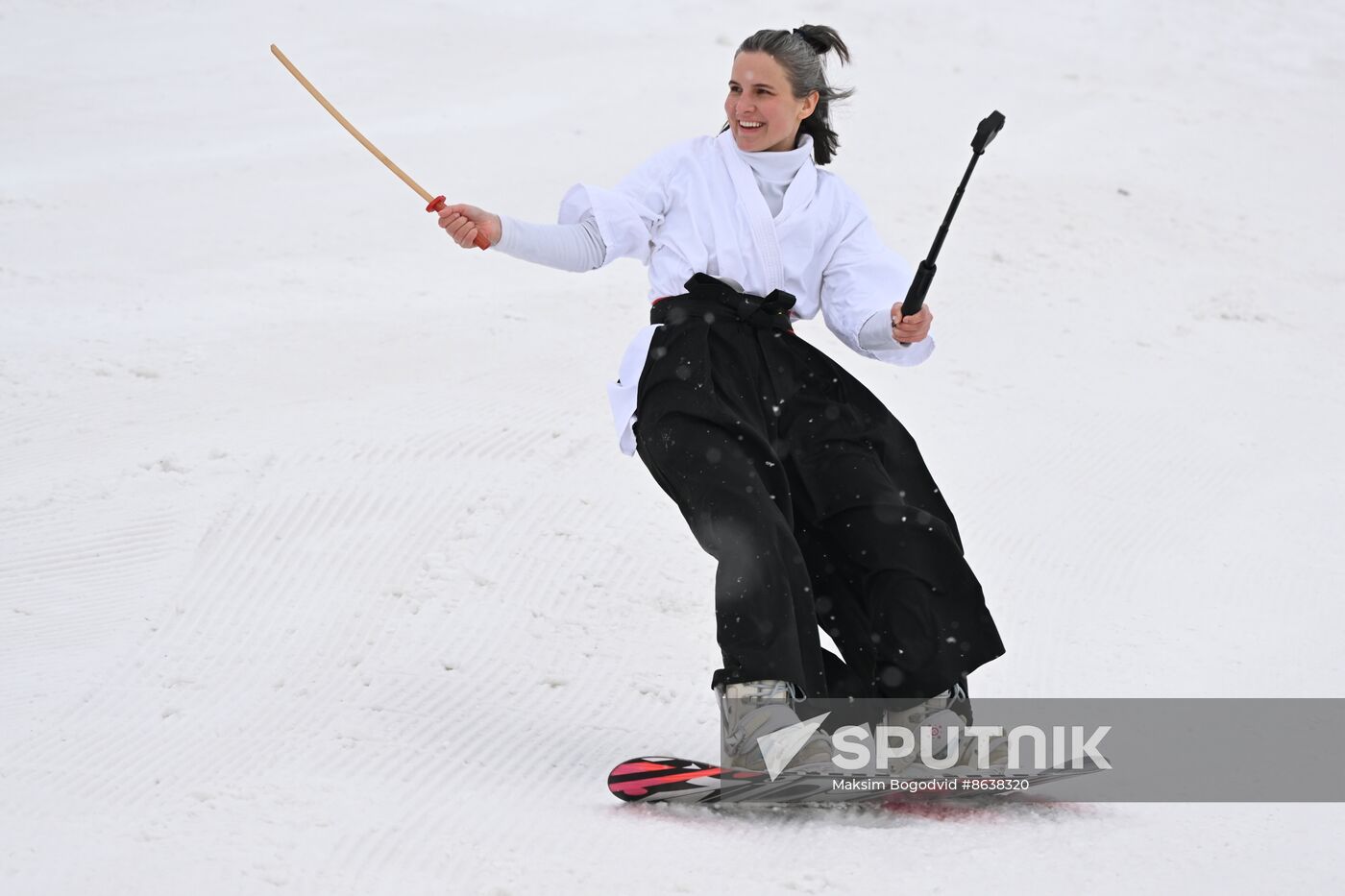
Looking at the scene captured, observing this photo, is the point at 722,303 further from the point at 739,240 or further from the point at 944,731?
the point at 944,731

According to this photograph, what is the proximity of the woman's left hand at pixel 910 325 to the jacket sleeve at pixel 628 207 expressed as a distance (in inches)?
22.6

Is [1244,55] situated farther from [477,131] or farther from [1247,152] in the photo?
[477,131]

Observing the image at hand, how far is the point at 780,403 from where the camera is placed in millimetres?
3098

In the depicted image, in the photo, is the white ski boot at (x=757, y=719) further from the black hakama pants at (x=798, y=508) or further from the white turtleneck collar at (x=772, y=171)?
the white turtleneck collar at (x=772, y=171)

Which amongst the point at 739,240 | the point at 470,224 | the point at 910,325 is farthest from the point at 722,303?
the point at 470,224

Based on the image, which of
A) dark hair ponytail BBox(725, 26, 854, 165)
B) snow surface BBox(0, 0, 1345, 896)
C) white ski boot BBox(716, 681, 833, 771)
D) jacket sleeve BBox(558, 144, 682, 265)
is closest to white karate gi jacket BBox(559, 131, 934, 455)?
jacket sleeve BBox(558, 144, 682, 265)

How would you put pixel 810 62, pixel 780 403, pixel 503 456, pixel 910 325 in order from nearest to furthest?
1. pixel 910 325
2. pixel 780 403
3. pixel 810 62
4. pixel 503 456

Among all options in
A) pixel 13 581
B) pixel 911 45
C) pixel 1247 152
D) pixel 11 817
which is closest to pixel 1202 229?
pixel 1247 152

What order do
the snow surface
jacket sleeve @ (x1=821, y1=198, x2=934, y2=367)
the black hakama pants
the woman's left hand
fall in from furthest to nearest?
jacket sleeve @ (x1=821, y1=198, x2=934, y2=367) < the woman's left hand < the black hakama pants < the snow surface

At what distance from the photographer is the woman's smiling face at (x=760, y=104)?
3164 mm

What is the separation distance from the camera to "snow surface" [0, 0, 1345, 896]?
265 centimetres

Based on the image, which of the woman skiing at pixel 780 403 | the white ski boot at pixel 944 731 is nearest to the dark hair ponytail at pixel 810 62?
the woman skiing at pixel 780 403

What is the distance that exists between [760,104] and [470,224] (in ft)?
2.28

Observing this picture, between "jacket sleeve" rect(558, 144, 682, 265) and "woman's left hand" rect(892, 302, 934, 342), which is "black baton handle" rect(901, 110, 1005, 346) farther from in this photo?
"jacket sleeve" rect(558, 144, 682, 265)
